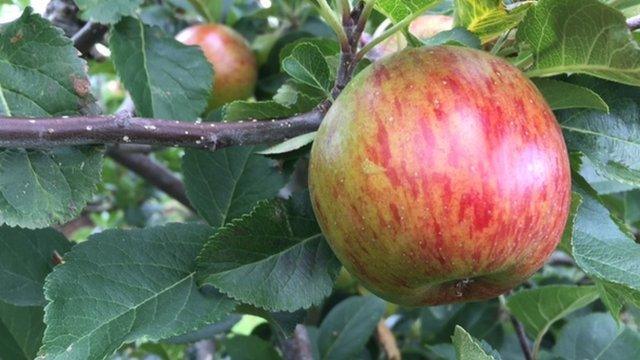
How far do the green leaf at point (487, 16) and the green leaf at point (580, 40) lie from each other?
17 millimetres

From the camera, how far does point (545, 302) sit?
1343 millimetres

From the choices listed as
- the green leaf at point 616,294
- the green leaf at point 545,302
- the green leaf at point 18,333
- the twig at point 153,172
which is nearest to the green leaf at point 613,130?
the green leaf at point 616,294

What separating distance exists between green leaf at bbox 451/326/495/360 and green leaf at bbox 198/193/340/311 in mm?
210

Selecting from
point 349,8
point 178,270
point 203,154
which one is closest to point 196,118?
point 203,154

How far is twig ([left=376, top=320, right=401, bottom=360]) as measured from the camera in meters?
1.67

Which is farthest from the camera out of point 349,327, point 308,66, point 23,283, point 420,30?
point 349,327

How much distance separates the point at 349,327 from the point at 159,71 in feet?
2.04

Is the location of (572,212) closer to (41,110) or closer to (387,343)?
(41,110)

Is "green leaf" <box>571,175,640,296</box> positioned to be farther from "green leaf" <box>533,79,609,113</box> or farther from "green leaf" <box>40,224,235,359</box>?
"green leaf" <box>40,224,235,359</box>

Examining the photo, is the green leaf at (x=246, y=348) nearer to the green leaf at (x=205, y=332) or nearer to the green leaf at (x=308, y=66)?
the green leaf at (x=205, y=332)

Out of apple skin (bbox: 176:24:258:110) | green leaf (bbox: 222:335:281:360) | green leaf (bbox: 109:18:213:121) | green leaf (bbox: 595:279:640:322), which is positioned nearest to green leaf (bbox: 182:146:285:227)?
green leaf (bbox: 109:18:213:121)

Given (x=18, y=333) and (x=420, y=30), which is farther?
(x=420, y=30)

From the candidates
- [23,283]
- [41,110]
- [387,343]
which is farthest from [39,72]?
[387,343]

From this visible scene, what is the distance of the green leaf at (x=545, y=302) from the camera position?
1.30 metres
